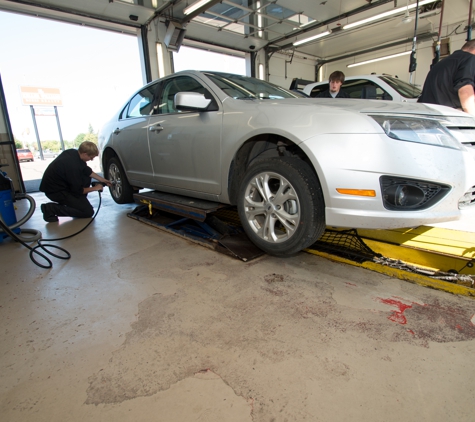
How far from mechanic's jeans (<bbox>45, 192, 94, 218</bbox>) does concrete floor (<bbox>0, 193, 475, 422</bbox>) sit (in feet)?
5.10

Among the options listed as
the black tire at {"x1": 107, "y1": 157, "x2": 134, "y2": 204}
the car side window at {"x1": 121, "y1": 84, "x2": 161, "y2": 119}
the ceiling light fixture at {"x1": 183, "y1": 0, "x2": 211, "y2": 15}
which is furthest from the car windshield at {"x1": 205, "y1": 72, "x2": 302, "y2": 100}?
the ceiling light fixture at {"x1": 183, "y1": 0, "x2": 211, "y2": 15}

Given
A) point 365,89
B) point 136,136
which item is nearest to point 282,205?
point 136,136

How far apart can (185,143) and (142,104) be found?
1.16m

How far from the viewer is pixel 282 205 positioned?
1.86 m

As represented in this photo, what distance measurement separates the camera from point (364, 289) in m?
1.66

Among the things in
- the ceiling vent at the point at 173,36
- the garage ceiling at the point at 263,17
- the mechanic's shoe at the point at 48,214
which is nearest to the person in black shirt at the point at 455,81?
the mechanic's shoe at the point at 48,214

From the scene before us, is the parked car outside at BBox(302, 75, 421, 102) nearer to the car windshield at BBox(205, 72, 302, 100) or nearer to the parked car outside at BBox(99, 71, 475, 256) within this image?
the car windshield at BBox(205, 72, 302, 100)

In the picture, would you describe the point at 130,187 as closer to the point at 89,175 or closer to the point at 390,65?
the point at 89,175

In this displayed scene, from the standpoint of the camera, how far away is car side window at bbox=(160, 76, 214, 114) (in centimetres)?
253

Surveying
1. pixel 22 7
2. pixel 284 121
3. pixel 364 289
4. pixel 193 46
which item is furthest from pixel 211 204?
pixel 193 46

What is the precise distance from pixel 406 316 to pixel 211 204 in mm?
1576

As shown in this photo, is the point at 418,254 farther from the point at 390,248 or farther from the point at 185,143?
the point at 185,143

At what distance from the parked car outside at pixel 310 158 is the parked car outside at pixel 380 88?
2840 millimetres

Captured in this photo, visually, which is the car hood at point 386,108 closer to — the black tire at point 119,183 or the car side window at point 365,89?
the black tire at point 119,183
